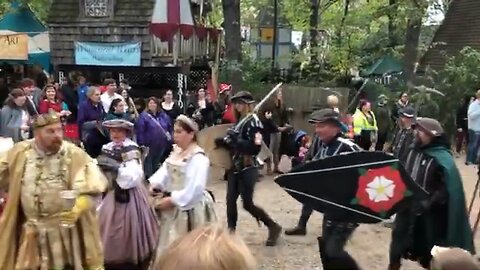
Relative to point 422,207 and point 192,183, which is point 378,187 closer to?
point 422,207

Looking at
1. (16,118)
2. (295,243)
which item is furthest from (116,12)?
(295,243)

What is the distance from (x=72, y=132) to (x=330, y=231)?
7256 millimetres

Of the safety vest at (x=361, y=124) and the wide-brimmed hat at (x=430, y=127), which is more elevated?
the wide-brimmed hat at (x=430, y=127)

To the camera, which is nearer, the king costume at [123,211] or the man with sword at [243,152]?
the king costume at [123,211]

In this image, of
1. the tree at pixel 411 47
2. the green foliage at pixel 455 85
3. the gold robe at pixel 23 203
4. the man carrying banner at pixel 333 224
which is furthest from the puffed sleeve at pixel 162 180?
the tree at pixel 411 47

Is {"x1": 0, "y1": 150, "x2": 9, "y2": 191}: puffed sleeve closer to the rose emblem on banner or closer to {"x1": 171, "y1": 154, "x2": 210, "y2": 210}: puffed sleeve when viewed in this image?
{"x1": 171, "y1": 154, "x2": 210, "y2": 210}: puffed sleeve

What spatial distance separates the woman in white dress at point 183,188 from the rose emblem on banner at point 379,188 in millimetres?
1252

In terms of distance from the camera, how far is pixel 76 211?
565 cm

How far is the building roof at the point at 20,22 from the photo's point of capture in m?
22.1

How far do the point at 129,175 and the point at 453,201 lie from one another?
2752mm

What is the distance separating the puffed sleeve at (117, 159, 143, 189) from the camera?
6551mm

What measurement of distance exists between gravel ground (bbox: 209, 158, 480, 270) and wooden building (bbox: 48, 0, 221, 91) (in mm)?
9605

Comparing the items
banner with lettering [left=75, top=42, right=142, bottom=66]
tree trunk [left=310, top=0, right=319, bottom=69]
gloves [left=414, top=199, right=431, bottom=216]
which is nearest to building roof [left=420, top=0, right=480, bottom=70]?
tree trunk [left=310, top=0, right=319, bottom=69]

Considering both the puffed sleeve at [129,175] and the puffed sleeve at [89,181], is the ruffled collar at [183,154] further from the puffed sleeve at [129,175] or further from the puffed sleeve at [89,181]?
the puffed sleeve at [89,181]
